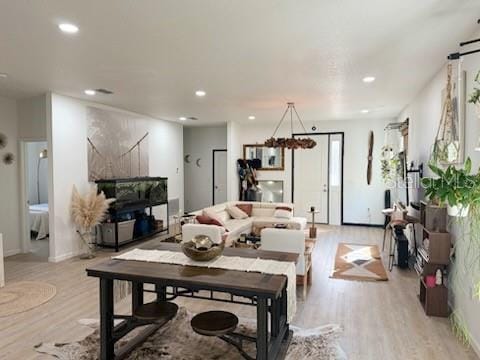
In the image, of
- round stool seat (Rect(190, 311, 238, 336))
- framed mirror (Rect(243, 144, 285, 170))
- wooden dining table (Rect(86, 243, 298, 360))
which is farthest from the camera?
framed mirror (Rect(243, 144, 285, 170))

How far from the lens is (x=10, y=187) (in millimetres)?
5730

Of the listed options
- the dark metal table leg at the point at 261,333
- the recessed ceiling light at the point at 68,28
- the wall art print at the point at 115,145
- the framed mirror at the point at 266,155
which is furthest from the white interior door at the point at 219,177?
the dark metal table leg at the point at 261,333

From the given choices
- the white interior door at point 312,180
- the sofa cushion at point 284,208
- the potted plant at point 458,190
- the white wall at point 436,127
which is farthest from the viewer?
the white interior door at point 312,180

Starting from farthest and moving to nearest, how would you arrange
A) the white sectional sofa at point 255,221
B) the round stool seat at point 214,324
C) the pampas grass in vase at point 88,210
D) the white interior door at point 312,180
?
the white interior door at point 312,180
the white sectional sofa at point 255,221
the pampas grass in vase at point 88,210
the round stool seat at point 214,324

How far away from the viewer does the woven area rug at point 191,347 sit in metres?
2.69

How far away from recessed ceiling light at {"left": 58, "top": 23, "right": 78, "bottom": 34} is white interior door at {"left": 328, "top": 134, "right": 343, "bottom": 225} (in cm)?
695

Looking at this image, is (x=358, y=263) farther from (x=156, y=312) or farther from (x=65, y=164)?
(x=65, y=164)

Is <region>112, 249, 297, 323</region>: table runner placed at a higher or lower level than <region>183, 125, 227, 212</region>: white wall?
lower

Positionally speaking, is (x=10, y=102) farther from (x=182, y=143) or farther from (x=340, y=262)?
(x=340, y=262)

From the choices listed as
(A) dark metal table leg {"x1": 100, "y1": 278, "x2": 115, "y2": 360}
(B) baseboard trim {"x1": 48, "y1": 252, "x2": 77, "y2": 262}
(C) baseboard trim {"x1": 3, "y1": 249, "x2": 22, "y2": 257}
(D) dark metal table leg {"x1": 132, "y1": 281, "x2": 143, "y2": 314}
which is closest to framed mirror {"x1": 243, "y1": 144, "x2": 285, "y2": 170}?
(B) baseboard trim {"x1": 48, "y1": 252, "x2": 77, "y2": 262}

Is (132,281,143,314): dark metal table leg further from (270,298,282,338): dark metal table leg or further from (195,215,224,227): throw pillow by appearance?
(195,215,224,227): throw pillow

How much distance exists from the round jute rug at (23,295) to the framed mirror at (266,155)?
6139mm

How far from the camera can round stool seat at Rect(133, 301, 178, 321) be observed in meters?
2.59

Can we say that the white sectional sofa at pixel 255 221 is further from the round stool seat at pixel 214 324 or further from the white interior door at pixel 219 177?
the round stool seat at pixel 214 324
